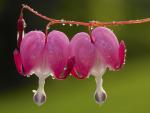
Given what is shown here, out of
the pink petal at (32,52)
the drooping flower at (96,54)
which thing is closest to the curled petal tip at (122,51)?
the drooping flower at (96,54)

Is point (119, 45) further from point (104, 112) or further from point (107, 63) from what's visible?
point (104, 112)

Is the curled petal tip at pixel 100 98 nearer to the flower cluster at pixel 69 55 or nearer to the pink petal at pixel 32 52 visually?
the flower cluster at pixel 69 55

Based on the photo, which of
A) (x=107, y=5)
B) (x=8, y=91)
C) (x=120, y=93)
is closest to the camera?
(x=120, y=93)

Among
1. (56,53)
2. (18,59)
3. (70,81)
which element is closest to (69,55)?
(56,53)

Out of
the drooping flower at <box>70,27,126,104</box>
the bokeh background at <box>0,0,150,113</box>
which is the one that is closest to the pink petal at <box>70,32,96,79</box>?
the drooping flower at <box>70,27,126,104</box>

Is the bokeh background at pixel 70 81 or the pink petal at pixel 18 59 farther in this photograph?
the bokeh background at pixel 70 81

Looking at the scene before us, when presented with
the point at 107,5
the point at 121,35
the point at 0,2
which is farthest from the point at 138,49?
the point at 0,2

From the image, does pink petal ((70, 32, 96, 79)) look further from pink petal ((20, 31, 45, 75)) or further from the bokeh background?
the bokeh background

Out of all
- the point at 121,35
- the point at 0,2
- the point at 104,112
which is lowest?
the point at 104,112
